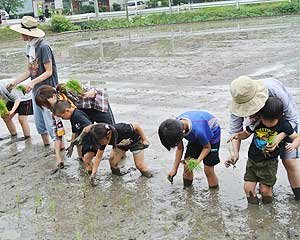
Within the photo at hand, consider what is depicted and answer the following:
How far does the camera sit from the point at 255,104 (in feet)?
12.9

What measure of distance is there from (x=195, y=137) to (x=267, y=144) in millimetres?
665

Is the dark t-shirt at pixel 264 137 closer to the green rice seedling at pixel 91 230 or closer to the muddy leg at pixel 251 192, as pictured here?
the muddy leg at pixel 251 192

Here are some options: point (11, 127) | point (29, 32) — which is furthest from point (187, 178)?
point (11, 127)

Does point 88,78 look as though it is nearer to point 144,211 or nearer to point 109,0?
point 144,211

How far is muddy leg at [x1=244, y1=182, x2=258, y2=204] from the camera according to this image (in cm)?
436

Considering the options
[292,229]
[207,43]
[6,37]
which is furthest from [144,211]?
[6,37]

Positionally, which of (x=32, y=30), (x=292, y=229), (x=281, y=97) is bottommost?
(x=292, y=229)

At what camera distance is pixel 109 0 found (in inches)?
2243

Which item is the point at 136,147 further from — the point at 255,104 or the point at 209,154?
the point at 255,104

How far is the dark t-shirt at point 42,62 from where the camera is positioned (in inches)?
245

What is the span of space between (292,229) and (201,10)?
31829 mm

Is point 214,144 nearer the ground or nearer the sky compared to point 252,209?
nearer the sky

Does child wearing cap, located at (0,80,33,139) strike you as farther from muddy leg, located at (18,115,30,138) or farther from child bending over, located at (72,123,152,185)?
child bending over, located at (72,123,152,185)

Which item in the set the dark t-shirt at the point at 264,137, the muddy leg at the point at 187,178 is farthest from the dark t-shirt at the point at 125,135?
the dark t-shirt at the point at 264,137
